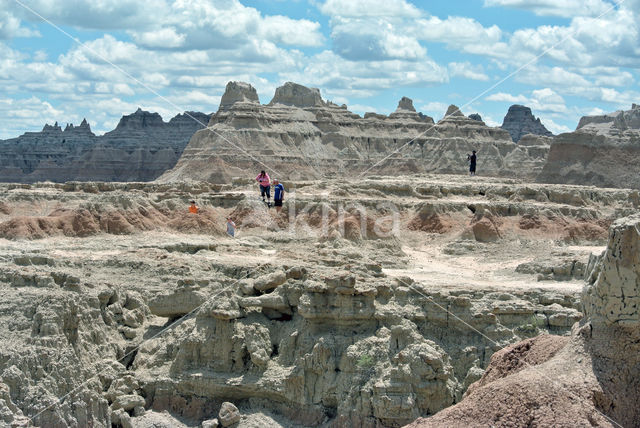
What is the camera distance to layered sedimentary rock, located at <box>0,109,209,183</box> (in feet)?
405

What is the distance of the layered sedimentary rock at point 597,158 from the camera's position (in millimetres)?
57062

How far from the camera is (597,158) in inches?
2296

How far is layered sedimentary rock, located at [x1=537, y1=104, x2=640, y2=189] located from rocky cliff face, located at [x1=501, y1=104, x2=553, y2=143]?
3306 inches

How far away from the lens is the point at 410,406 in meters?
18.1

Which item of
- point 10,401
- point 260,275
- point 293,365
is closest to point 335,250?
point 260,275

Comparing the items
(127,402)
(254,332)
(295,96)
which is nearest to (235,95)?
(295,96)

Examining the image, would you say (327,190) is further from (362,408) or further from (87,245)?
(362,408)

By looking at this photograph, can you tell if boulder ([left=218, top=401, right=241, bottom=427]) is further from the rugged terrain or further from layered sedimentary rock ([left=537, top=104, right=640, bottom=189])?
layered sedimentary rock ([left=537, top=104, right=640, bottom=189])

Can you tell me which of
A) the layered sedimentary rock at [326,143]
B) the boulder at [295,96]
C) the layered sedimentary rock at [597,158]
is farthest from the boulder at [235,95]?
the layered sedimentary rock at [597,158]

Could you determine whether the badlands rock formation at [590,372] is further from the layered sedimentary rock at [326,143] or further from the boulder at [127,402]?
the layered sedimentary rock at [326,143]

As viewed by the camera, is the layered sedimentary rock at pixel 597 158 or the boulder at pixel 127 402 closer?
the boulder at pixel 127 402

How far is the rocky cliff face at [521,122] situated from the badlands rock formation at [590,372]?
13811 centimetres

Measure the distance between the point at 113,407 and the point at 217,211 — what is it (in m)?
25.7

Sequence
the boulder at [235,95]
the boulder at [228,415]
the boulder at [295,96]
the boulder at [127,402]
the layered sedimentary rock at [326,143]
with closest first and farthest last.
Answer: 1. the boulder at [228,415]
2. the boulder at [127,402]
3. the layered sedimentary rock at [326,143]
4. the boulder at [235,95]
5. the boulder at [295,96]
